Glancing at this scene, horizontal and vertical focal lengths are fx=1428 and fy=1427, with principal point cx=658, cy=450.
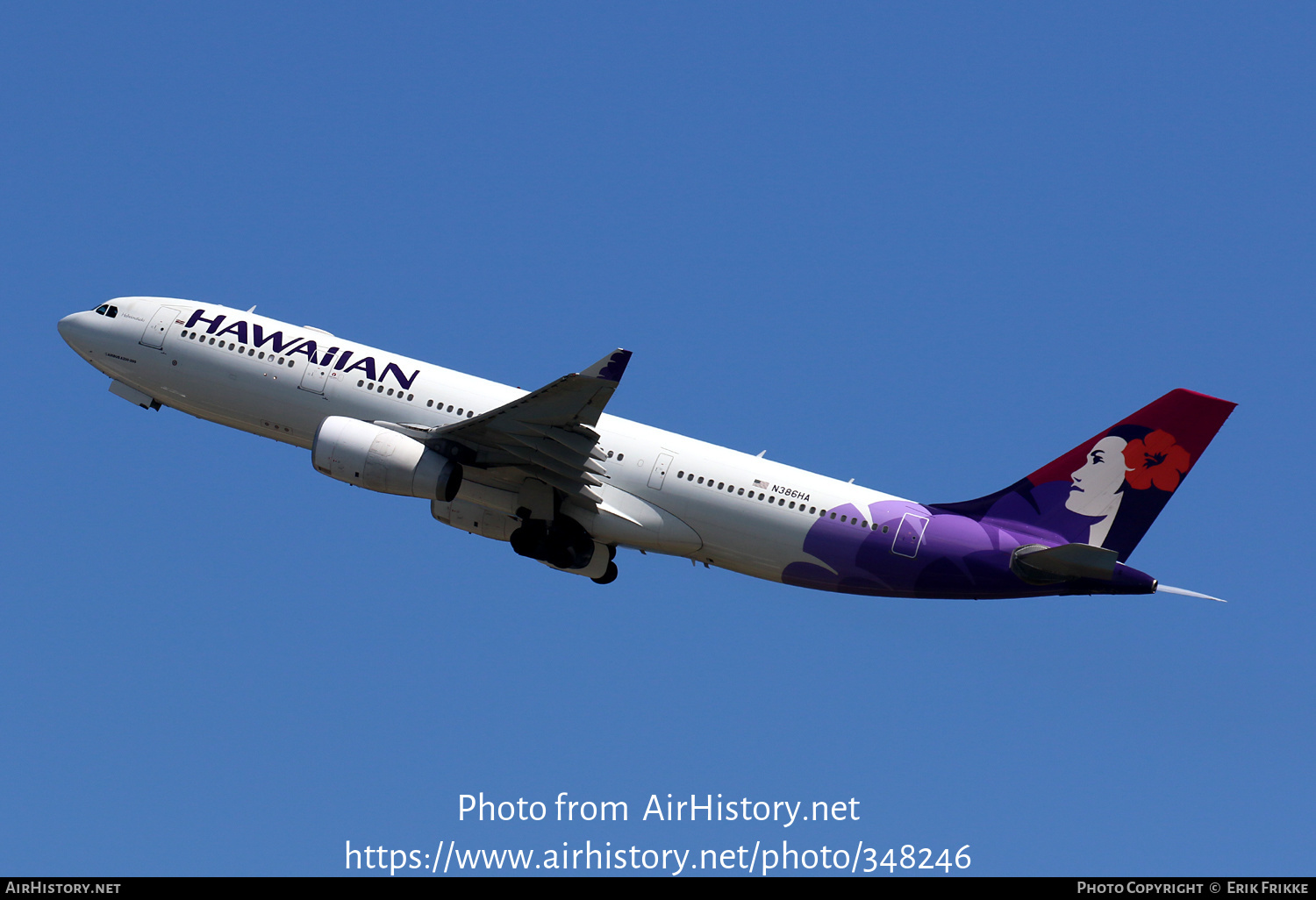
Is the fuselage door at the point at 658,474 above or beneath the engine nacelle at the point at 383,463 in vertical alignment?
above

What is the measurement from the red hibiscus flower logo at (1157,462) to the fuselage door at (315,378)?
69.5 feet

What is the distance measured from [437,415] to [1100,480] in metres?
17.3

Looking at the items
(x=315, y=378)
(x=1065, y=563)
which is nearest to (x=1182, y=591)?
(x=1065, y=563)

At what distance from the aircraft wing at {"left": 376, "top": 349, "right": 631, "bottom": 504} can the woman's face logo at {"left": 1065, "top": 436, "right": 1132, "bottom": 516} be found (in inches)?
479

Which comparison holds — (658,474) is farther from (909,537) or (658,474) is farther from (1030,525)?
(1030,525)

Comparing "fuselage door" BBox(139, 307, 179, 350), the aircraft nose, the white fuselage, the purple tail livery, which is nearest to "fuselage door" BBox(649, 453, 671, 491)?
the white fuselage

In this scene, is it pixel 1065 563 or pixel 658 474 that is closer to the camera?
pixel 1065 563

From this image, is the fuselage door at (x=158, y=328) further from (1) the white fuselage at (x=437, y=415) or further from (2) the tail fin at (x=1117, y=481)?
(2) the tail fin at (x=1117, y=481)

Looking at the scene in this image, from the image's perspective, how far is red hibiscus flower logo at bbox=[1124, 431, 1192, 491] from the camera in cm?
3569

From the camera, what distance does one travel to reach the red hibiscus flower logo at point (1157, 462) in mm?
35688

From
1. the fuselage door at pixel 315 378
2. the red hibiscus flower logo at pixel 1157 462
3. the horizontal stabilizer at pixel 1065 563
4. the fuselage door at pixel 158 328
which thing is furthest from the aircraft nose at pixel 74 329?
the red hibiscus flower logo at pixel 1157 462

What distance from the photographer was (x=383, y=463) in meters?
36.1
